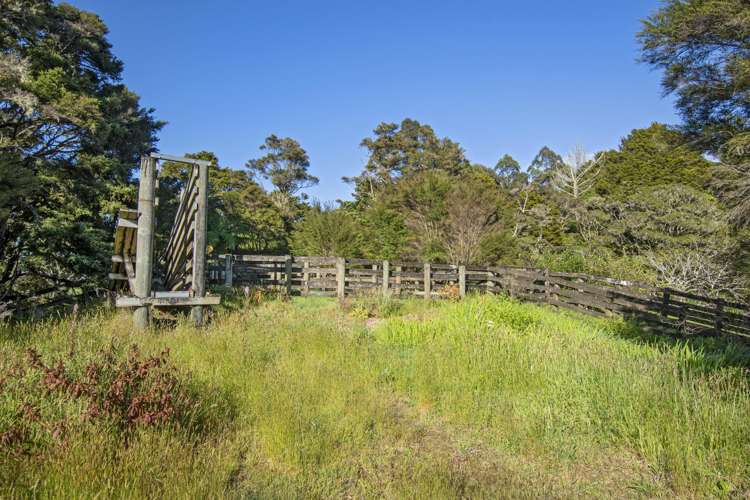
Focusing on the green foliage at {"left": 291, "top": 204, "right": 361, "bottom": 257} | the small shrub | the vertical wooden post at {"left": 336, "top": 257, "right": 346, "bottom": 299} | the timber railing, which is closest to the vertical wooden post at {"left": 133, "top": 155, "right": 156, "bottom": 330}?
the small shrub

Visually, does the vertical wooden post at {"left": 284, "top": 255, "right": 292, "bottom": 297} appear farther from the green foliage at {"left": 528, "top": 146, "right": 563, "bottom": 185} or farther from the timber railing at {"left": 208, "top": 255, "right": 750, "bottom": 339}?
the green foliage at {"left": 528, "top": 146, "right": 563, "bottom": 185}

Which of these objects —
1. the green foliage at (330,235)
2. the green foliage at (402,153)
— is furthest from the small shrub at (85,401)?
the green foliage at (402,153)

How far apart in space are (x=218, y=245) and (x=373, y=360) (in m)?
15.4

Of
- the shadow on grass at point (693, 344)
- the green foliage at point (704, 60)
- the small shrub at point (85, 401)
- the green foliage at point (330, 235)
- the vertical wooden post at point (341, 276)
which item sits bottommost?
the shadow on grass at point (693, 344)

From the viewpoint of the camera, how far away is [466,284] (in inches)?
563

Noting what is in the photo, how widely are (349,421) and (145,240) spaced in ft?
13.2

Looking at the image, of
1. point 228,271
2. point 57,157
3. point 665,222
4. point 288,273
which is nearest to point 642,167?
point 665,222

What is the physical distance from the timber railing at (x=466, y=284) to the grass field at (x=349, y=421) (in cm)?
398

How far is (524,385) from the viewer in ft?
13.6

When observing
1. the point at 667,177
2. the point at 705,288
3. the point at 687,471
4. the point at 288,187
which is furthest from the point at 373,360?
the point at 288,187

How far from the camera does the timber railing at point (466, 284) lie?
8805 millimetres

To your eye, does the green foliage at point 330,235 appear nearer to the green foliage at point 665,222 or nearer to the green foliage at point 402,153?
the green foliage at point 665,222

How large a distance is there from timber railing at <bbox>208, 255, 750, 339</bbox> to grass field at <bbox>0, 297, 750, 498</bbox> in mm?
3980

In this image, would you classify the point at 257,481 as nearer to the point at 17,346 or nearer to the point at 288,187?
the point at 17,346
